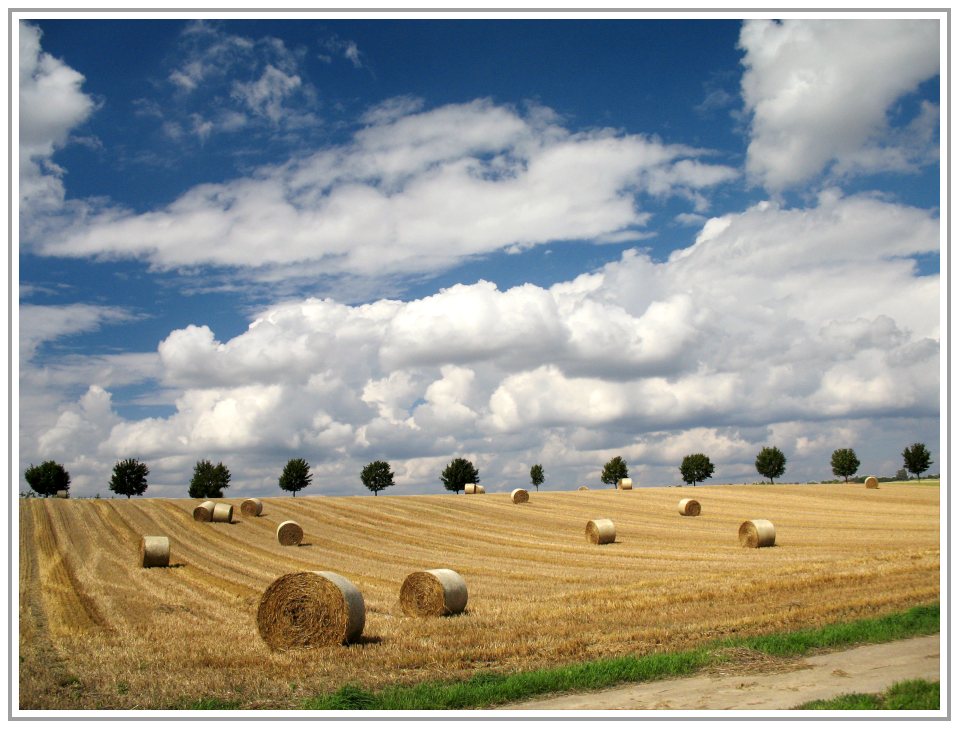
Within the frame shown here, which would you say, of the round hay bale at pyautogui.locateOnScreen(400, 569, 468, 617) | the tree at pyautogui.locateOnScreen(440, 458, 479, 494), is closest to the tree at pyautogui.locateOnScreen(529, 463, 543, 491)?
the tree at pyautogui.locateOnScreen(440, 458, 479, 494)

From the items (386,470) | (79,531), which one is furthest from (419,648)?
(386,470)

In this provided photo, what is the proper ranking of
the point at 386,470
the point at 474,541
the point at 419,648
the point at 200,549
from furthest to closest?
the point at 386,470 → the point at 474,541 → the point at 200,549 → the point at 419,648

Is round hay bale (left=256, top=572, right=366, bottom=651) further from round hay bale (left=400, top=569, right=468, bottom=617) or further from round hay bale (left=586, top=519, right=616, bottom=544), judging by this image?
round hay bale (left=586, top=519, right=616, bottom=544)

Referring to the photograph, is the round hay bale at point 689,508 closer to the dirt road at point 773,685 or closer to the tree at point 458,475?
the dirt road at point 773,685

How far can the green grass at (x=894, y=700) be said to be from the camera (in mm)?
9414

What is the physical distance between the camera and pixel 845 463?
107438 mm

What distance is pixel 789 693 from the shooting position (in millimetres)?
10562

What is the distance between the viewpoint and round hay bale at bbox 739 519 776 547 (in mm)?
32938

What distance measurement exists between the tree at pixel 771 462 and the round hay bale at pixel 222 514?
293 ft

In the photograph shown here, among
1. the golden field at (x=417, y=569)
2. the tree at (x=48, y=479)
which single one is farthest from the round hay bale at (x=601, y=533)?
the tree at (x=48, y=479)

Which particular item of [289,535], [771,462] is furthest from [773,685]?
[771,462]

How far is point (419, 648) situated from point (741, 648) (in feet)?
18.6
